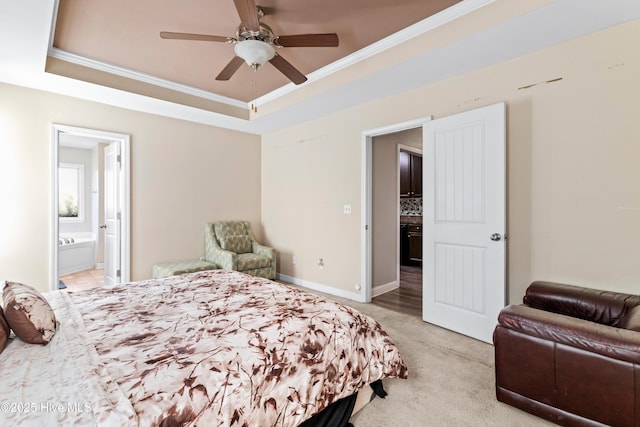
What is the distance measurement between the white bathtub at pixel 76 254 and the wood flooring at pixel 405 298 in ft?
18.4

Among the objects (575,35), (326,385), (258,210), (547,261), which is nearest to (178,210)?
(258,210)

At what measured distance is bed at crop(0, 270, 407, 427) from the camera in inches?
37.6

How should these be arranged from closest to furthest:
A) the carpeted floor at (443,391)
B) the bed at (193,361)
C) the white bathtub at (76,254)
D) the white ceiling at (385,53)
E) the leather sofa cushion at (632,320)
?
the bed at (193,361) < the leather sofa cushion at (632,320) < the carpeted floor at (443,391) < the white ceiling at (385,53) < the white bathtub at (76,254)

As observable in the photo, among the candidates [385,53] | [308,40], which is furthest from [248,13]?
[385,53]

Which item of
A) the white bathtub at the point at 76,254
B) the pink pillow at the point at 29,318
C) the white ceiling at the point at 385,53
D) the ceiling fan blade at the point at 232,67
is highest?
the white ceiling at the point at 385,53

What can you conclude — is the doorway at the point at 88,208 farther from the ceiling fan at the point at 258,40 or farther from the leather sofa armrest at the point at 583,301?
the leather sofa armrest at the point at 583,301

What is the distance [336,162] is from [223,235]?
6.92 feet

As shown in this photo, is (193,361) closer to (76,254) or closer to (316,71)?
(316,71)

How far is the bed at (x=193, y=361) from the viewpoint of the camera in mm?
954

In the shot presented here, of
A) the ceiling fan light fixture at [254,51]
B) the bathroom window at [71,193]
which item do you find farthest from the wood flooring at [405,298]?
the bathroom window at [71,193]

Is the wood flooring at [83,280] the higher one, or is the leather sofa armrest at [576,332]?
the leather sofa armrest at [576,332]

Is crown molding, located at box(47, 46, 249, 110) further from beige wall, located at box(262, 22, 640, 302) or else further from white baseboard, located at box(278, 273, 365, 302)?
white baseboard, located at box(278, 273, 365, 302)

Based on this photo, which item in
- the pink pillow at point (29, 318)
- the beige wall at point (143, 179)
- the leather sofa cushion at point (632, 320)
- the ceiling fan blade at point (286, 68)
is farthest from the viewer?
the beige wall at point (143, 179)

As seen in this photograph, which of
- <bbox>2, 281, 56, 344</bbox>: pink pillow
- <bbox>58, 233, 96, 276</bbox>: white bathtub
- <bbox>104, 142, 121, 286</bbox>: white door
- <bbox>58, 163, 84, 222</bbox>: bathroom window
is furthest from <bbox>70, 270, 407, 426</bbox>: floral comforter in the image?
<bbox>58, 163, 84, 222</bbox>: bathroom window
